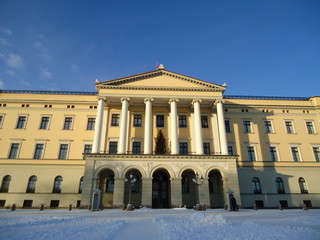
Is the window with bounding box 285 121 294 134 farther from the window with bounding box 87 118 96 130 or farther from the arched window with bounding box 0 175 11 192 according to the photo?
the arched window with bounding box 0 175 11 192

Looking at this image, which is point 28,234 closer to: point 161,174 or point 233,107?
point 161,174

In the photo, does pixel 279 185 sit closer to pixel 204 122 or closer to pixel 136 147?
pixel 204 122

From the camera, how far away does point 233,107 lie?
31219 mm

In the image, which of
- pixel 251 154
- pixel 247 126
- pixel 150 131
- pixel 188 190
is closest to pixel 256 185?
pixel 251 154

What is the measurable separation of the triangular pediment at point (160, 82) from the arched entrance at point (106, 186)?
11.0m

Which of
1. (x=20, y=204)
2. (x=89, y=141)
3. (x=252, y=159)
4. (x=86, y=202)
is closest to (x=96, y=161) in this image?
(x=86, y=202)

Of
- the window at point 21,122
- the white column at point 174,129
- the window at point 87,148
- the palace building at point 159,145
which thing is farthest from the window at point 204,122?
the window at point 21,122

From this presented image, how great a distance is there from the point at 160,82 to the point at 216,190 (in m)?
15.6

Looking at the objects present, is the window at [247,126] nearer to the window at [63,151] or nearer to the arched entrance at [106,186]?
the arched entrance at [106,186]

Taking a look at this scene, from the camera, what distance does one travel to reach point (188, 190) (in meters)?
26.0

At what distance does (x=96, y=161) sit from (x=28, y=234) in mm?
15132

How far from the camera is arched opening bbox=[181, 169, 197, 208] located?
2552 centimetres

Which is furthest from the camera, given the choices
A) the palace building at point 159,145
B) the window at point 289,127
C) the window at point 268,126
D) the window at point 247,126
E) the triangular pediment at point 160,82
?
the window at point 289,127

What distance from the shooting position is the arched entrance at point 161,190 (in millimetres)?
25281
